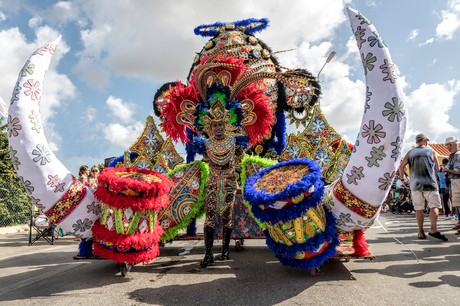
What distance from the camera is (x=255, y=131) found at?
4.03 meters

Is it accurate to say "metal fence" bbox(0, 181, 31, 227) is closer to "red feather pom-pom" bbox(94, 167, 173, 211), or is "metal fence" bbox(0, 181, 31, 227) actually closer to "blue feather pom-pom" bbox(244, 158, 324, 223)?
"red feather pom-pom" bbox(94, 167, 173, 211)

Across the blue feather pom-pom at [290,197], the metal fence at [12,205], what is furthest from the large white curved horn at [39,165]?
the metal fence at [12,205]

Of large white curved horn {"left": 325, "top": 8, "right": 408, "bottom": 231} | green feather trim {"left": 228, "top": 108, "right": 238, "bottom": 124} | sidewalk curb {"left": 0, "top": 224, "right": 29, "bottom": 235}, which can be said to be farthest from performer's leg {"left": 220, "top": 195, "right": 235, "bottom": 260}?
sidewalk curb {"left": 0, "top": 224, "right": 29, "bottom": 235}

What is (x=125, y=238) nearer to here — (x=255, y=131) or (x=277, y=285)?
(x=277, y=285)

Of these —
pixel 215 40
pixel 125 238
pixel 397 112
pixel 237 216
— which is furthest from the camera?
pixel 215 40

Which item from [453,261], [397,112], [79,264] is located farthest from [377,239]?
[79,264]

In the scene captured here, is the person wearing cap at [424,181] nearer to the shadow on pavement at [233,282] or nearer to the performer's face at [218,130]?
the shadow on pavement at [233,282]

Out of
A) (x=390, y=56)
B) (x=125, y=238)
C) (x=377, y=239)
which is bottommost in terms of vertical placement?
(x=377, y=239)

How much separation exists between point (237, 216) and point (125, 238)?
1.72 m

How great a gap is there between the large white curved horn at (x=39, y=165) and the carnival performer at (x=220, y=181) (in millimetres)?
1338

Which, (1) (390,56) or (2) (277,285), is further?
(2) (277,285)

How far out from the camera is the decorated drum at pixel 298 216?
99.1 inches

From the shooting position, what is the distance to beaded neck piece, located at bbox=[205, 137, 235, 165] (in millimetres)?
3545

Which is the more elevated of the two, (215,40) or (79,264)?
(215,40)
